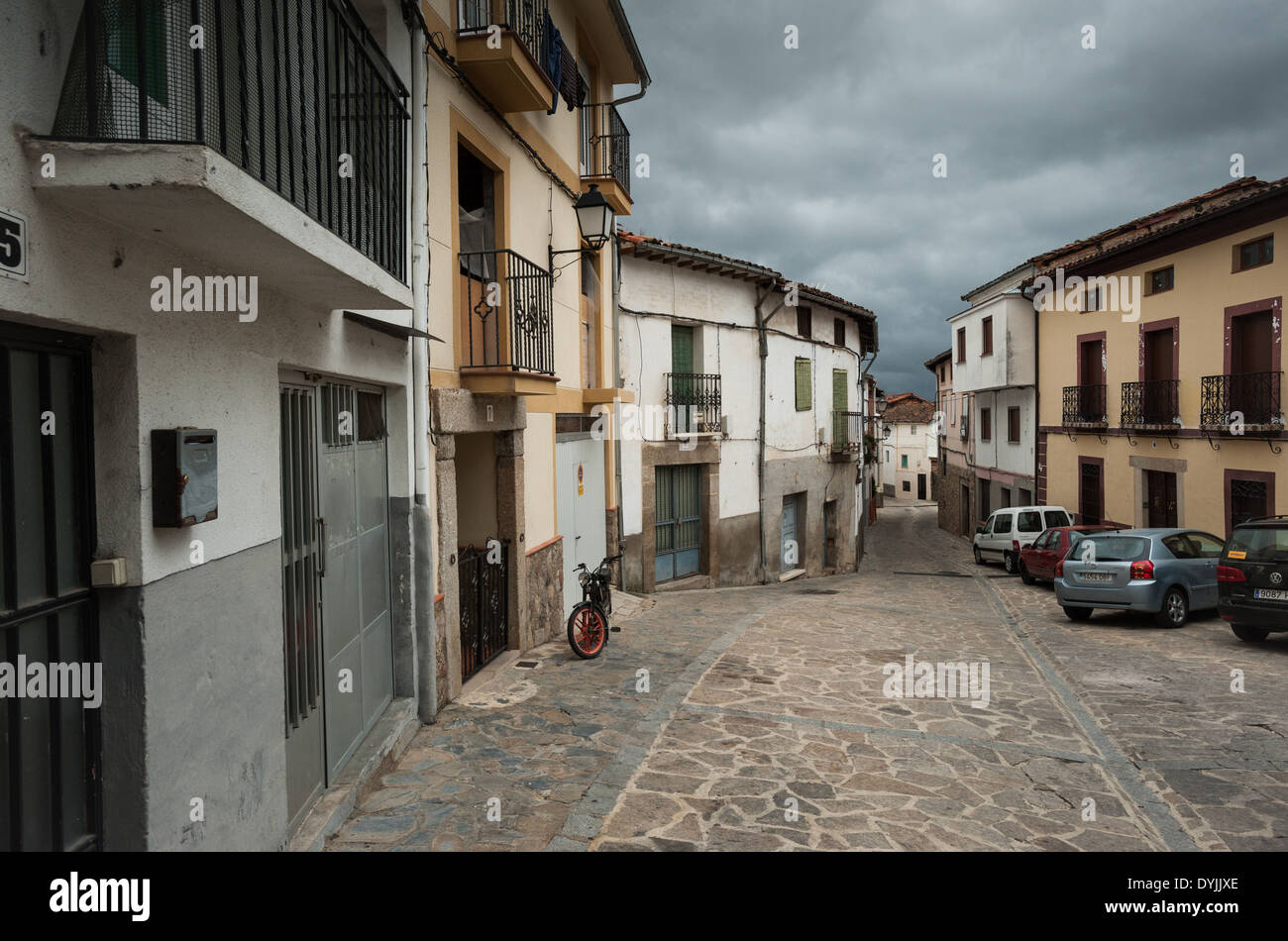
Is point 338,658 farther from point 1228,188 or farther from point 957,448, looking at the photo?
point 957,448

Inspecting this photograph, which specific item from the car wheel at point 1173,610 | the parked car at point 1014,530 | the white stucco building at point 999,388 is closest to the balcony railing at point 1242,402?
the parked car at point 1014,530

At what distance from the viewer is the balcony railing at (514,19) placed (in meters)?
7.53

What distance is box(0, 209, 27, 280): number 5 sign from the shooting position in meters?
2.27

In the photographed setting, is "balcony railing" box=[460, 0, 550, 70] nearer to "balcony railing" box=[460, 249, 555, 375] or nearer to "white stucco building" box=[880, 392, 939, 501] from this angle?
"balcony railing" box=[460, 249, 555, 375]

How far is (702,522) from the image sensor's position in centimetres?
1808

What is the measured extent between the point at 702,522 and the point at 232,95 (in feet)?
50.5

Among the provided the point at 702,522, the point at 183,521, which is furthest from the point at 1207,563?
the point at 183,521

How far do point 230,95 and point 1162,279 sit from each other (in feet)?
68.7

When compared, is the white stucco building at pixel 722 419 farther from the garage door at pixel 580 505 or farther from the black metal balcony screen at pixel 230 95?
the black metal balcony screen at pixel 230 95

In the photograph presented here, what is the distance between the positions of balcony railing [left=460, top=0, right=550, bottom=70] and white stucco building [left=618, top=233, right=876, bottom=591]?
6586mm

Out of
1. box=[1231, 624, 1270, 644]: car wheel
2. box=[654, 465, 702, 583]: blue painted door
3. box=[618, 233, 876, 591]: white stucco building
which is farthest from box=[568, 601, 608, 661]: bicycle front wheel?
box=[1231, 624, 1270, 644]: car wheel

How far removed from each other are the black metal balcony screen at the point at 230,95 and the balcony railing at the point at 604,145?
7.81 meters

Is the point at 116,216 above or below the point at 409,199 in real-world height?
below

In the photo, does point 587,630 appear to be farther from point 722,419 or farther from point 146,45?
point 722,419
